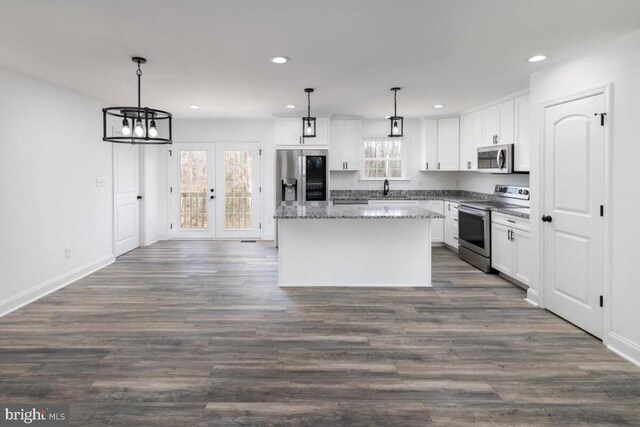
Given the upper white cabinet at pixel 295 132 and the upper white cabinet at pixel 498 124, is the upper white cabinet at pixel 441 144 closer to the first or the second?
the upper white cabinet at pixel 498 124

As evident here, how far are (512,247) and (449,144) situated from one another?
2858mm

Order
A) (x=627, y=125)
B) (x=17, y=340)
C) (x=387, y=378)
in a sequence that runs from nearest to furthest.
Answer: (x=387, y=378) → (x=627, y=125) → (x=17, y=340)

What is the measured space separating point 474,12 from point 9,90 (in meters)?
4.21

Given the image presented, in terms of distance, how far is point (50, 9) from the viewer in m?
2.53

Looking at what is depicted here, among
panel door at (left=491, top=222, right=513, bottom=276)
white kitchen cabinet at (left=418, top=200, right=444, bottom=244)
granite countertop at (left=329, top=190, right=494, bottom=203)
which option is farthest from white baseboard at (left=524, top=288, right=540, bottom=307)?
granite countertop at (left=329, top=190, right=494, bottom=203)

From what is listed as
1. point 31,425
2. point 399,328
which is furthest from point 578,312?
point 31,425

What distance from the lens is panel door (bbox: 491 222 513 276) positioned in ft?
15.4

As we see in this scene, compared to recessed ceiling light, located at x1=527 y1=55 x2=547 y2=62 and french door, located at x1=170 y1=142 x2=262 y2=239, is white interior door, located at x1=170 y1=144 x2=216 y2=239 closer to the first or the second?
french door, located at x1=170 y1=142 x2=262 y2=239

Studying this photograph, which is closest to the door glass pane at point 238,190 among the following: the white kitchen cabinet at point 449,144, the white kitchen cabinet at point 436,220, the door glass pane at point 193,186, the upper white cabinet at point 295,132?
the door glass pane at point 193,186

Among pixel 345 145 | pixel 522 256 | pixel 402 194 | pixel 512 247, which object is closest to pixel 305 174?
pixel 345 145

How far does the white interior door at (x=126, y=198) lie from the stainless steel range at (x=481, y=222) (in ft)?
17.5

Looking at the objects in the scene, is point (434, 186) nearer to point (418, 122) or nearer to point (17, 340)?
point (418, 122)

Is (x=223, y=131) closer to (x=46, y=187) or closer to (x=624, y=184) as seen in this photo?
(x=46, y=187)

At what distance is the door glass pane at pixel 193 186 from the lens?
25.4 feet
